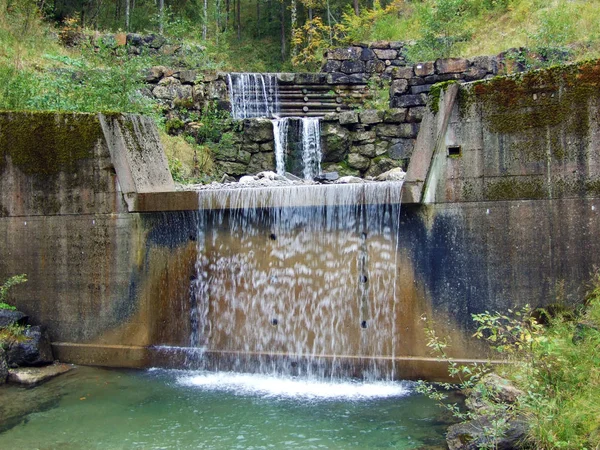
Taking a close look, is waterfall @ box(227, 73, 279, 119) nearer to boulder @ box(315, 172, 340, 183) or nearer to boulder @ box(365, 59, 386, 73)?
boulder @ box(365, 59, 386, 73)

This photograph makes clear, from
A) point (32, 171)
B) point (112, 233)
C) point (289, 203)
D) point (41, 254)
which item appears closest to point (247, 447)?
point (289, 203)

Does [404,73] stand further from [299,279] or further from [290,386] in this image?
[290,386]

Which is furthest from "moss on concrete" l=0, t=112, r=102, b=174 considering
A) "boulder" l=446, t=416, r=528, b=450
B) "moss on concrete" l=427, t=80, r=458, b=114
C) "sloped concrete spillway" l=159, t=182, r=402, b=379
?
"boulder" l=446, t=416, r=528, b=450

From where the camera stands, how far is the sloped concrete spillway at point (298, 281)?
6.40 metres

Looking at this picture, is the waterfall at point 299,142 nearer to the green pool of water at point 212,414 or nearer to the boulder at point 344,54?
the boulder at point 344,54

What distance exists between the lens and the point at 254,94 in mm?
13305

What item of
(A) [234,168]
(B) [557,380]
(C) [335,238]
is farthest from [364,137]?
(B) [557,380]

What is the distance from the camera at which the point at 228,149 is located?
1118cm

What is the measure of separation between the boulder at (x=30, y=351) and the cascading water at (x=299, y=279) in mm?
1841

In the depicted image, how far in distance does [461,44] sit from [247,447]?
36.7 ft

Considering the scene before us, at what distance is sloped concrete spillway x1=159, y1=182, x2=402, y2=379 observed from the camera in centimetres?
640

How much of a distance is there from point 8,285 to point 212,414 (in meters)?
3.48

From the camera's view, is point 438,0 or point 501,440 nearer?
point 501,440

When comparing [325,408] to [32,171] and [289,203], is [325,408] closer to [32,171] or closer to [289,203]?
[289,203]
